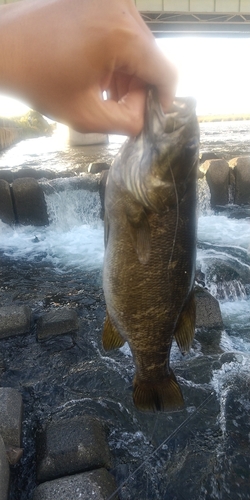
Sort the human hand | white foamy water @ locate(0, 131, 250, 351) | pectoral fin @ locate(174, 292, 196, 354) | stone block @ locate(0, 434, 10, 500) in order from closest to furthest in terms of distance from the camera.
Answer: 1. the human hand
2. pectoral fin @ locate(174, 292, 196, 354)
3. stone block @ locate(0, 434, 10, 500)
4. white foamy water @ locate(0, 131, 250, 351)

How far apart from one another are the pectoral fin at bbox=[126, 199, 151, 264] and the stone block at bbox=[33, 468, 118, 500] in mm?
2243

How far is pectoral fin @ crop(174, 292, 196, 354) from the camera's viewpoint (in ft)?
8.02

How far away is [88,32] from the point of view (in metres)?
1.26

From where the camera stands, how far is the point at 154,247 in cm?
219

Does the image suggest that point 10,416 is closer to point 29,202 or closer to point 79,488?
point 79,488

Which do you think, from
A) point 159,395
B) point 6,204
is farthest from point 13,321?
point 6,204

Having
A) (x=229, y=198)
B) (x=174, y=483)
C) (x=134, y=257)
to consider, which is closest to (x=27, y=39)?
(x=134, y=257)

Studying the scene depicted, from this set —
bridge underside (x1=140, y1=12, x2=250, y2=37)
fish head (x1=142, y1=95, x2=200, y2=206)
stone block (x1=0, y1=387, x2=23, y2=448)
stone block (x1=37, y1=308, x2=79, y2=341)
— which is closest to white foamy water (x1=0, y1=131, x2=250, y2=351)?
stone block (x1=37, y1=308, x2=79, y2=341)

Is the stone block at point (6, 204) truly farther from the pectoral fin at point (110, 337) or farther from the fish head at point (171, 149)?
the fish head at point (171, 149)

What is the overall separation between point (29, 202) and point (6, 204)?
0.66 meters

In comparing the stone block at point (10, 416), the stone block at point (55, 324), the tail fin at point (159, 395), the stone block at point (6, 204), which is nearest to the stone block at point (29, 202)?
the stone block at point (6, 204)

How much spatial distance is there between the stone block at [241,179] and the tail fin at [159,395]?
35.4ft

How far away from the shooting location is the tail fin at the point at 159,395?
2598 mm

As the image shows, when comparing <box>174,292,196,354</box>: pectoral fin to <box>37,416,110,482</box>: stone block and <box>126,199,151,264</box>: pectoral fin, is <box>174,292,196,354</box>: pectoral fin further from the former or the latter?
<box>37,416,110,482</box>: stone block
